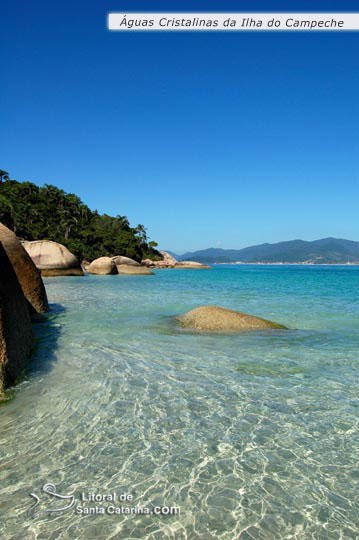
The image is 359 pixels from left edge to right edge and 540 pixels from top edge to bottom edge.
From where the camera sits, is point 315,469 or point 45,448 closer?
point 315,469

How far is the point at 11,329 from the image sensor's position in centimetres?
493

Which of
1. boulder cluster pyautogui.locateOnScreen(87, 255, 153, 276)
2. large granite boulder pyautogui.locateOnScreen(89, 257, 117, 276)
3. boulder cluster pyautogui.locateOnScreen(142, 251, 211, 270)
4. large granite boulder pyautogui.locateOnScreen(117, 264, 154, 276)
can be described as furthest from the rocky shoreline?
boulder cluster pyautogui.locateOnScreen(142, 251, 211, 270)

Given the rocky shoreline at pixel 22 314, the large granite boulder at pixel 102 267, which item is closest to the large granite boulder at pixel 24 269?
the rocky shoreline at pixel 22 314

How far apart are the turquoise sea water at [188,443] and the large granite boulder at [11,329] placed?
0.94ft

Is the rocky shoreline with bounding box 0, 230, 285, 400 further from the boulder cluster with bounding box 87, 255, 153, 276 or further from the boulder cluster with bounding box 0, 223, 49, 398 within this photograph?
the boulder cluster with bounding box 87, 255, 153, 276

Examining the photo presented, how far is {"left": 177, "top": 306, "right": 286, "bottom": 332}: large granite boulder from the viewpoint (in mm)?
9461

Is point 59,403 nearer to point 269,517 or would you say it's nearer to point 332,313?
point 269,517

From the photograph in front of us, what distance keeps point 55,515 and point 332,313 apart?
41.8 ft

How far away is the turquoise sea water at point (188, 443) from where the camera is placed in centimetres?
254

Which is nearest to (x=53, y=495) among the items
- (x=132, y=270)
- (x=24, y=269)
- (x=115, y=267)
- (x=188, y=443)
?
(x=188, y=443)

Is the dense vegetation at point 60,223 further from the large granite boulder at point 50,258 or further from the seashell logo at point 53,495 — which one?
the seashell logo at point 53,495

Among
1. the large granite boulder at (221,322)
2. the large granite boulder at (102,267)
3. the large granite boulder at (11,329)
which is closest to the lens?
the large granite boulder at (11,329)

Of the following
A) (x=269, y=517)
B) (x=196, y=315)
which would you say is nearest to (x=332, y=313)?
(x=196, y=315)

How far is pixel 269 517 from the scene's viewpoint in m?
2.58
